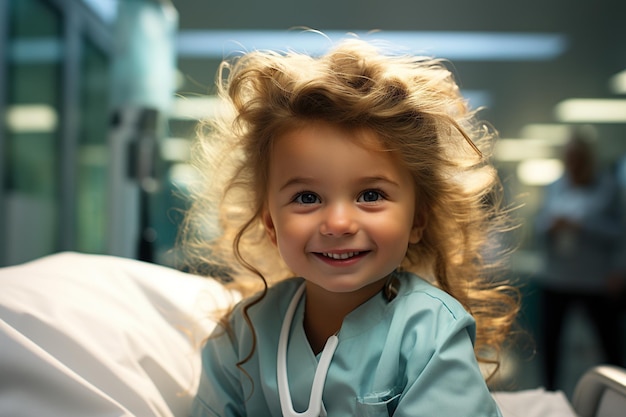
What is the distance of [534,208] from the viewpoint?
313 centimetres

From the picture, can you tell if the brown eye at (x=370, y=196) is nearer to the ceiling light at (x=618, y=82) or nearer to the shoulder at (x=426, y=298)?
the shoulder at (x=426, y=298)

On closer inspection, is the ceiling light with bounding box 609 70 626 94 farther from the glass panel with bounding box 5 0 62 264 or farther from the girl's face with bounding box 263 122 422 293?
the glass panel with bounding box 5 0 62 264

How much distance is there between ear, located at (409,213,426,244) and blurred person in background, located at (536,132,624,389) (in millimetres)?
2030

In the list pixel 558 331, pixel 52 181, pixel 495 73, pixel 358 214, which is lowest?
pixel 558 331

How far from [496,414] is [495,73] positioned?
2.54 metres

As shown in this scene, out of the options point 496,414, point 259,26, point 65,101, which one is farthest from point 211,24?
point 496,414

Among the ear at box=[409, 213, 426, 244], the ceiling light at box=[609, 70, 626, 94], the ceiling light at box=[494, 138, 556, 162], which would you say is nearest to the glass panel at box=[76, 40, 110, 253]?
the ceiling light at box=[494, 138, 556, 162]

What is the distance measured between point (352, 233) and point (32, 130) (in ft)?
9.39

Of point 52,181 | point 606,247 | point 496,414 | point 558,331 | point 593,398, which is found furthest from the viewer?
point 52,181

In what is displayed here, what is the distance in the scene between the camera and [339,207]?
905mm

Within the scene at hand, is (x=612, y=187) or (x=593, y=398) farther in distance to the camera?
(x=612, y=187)

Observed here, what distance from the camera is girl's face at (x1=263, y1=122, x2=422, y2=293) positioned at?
909mm

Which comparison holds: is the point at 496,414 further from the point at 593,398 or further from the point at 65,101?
the point at 65,101

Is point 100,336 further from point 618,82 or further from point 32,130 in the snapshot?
point 618,82
